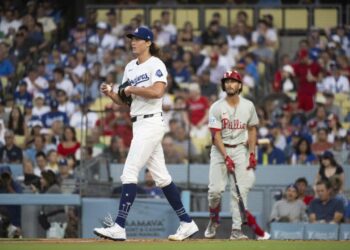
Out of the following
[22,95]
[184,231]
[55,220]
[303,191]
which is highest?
[22,95]

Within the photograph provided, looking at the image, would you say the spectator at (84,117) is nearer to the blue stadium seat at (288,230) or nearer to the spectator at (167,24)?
the spectator at (167,24)

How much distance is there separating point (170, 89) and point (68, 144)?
300 centimetres

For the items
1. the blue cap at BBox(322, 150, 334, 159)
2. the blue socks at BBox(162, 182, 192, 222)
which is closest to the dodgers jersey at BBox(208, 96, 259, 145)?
the blue socks at BBox(162, 182, 192, 222)

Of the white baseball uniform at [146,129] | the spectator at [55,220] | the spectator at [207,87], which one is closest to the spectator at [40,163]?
the spectator at [55,220]

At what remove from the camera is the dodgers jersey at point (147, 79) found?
12.5 metres

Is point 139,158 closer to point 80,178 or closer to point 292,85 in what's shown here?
point 80,178

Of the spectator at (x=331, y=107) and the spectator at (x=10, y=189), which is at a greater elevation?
the spectator at (x=331, y=107)

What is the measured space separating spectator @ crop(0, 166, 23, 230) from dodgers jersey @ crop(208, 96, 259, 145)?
3.82 meters

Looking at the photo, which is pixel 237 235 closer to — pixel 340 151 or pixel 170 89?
pixel 340 151

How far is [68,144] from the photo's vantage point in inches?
754

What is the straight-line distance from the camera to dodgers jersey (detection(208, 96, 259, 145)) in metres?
13.8

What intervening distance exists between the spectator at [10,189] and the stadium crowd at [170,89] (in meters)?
0.02

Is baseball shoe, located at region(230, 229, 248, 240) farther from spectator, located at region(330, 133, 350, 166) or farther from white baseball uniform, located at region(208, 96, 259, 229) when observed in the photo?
spectator, located at region(330, 133, 350, 166)

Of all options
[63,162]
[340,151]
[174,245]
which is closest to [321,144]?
[340,151]
